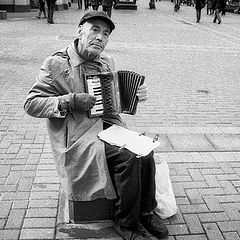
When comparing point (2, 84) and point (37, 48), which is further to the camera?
point (37, 48)

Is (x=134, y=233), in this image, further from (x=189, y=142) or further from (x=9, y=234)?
(x=189, y=142)

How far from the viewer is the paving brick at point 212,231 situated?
2.97 m

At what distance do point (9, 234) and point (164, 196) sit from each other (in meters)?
1.25

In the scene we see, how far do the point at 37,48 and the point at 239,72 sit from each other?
17.7 ft

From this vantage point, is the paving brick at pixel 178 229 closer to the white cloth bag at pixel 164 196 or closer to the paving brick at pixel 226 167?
the white cloth bag at pixel 164 196

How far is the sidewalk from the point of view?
10.1 feet

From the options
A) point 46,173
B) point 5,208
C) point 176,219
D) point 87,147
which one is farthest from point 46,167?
point 176,219

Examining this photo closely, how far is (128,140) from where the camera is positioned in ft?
9.68

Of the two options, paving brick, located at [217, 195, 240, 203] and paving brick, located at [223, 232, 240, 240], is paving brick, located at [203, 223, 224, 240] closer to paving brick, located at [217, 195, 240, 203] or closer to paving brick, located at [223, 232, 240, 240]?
paving brick, located at [223, 232, 240, 240]

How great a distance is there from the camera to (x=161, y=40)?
13.3 metres

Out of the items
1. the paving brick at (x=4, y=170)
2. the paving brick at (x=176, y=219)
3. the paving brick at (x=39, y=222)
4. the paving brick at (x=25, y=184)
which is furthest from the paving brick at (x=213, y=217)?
the paving brick at (x=4, y=170)

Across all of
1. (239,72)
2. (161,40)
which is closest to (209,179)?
(239,72)

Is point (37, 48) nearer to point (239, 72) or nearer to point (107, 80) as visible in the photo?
point (239, 72)

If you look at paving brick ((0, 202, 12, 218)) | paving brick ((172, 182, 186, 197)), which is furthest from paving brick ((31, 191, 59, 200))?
paving brick ((172, 182, 186, 197))
